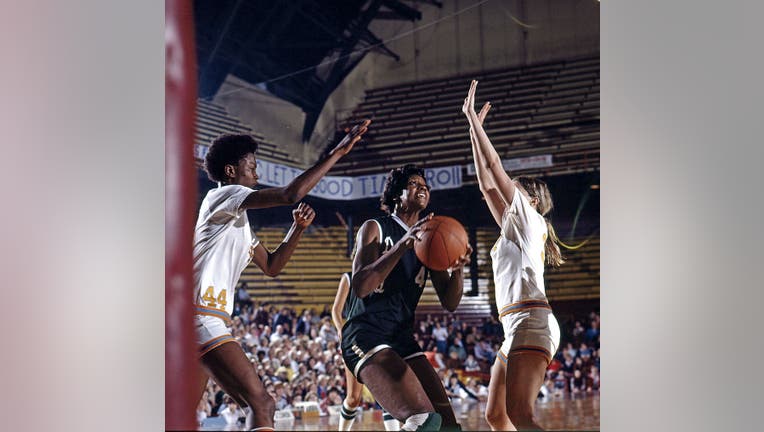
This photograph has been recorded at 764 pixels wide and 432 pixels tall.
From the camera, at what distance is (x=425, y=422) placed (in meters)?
2.76

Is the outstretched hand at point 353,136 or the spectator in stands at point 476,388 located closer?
the spectator in stands at point 476,388

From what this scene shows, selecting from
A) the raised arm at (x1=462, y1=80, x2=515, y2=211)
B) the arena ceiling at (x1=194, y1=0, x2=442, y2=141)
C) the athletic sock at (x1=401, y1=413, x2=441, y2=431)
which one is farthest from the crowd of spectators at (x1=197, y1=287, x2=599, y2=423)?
the arena ceiling at (x1=194, y1=0, x2=442, y2=141)

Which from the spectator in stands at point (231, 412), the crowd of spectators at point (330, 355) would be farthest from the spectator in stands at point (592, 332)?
the spectator in stands at point (231, 412)

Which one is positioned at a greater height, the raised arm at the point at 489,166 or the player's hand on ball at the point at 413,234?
the raised arm at the point at 489,166

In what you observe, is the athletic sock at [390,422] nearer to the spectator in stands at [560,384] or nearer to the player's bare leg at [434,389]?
the player's bare leg at [434,389]

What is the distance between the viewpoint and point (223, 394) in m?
2.88

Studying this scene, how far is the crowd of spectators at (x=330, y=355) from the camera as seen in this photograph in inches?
108

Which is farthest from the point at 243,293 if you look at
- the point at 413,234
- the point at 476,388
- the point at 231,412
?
the point at 476,388

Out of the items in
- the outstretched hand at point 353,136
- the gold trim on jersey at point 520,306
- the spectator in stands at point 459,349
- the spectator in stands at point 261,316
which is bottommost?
the spectator in stands at point 459,349

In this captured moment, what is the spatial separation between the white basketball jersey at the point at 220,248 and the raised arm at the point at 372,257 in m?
0.43

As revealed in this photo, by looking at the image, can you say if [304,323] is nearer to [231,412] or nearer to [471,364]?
[231,412]
